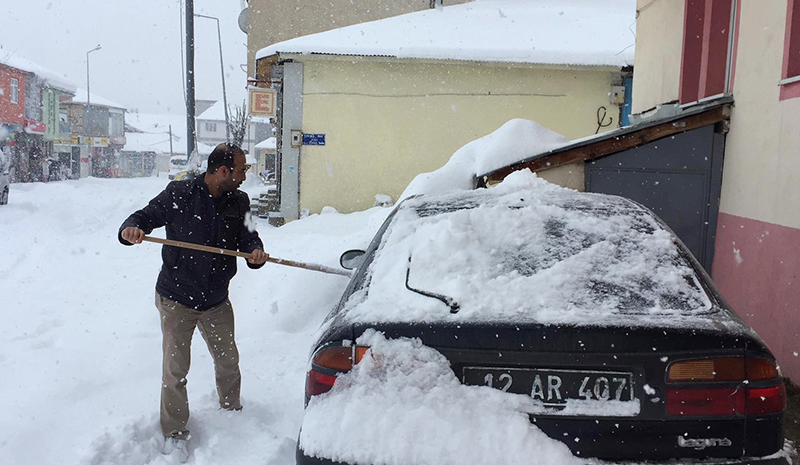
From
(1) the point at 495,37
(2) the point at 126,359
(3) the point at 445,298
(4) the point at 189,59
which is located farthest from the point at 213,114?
(3) the point at 445,298

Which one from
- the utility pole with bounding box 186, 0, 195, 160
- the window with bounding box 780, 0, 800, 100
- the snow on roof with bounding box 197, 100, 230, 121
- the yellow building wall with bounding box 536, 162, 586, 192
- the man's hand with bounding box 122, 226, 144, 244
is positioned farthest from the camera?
the snow on roof with bounding box 197, 100, 230, 121

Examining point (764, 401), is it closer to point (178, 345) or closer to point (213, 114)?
point (178, 345)

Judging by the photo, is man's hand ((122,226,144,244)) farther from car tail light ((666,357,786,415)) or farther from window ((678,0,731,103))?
window ((678,0,731,103))

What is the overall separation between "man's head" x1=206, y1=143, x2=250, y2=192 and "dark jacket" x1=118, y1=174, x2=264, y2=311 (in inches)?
3.6

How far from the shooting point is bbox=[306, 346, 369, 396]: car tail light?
2176 mm

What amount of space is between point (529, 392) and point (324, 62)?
13521 mm

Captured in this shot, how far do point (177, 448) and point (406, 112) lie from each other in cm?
1210

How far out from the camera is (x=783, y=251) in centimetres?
504

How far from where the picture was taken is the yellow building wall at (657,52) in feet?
28.2

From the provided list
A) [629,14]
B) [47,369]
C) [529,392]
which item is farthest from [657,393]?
[629,14]

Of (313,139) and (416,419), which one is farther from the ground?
(313,139)

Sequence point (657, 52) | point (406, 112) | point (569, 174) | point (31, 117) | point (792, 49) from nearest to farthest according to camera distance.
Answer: point (792, 49), point (569, 174), point (657, 52), point (406, 112), point (31, 117)

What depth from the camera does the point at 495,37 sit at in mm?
15328

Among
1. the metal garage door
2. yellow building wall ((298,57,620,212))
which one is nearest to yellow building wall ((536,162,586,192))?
the metal garage door
